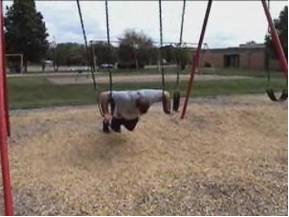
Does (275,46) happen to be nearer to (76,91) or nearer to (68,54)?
(68,54)

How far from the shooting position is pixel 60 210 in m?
2.95

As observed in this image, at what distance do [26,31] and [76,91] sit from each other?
5082 mm

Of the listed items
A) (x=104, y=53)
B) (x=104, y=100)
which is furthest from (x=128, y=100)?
(x=104, y=53)

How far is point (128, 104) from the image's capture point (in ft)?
11.8

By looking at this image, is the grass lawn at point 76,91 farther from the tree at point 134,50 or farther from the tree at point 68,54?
the tree at point 68,54

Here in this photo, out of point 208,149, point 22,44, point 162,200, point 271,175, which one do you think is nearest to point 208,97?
point 208,149

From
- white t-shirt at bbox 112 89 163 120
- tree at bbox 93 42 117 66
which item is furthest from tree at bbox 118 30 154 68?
white t-shirt at bbox 112 89 163 120

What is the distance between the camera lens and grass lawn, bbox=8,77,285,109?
501 cm

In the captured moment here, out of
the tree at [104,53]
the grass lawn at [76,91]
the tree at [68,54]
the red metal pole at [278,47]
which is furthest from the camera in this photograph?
the grass lawn at [76,91]

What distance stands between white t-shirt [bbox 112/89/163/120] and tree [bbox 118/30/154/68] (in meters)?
0.47

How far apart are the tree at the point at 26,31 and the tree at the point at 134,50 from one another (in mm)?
962

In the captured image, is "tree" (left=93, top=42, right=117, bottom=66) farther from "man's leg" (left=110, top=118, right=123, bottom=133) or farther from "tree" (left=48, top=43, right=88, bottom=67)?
"man's leg" (left=110, top=118, right=123, bottom=133)

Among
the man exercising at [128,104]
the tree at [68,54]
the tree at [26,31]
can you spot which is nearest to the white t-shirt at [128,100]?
the man exercising at [128,104]

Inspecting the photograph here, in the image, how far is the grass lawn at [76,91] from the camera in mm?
5008
